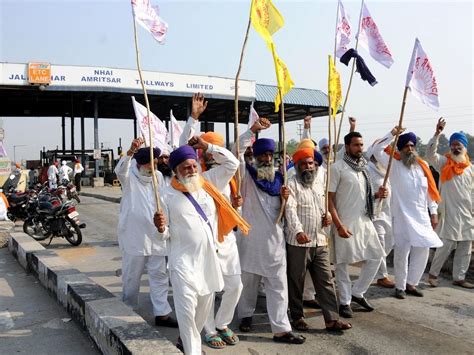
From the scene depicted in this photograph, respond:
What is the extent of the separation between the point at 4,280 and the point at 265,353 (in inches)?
151

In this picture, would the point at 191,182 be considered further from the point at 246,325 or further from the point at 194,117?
the point at 246,325

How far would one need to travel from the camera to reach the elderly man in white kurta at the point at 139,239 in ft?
13.3

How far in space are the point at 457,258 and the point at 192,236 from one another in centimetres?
382

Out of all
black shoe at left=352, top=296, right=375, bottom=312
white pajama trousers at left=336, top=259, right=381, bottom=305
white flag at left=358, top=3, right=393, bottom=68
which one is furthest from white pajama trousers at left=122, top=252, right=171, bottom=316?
white flag at left=358, top=3, right=393, bottom=68

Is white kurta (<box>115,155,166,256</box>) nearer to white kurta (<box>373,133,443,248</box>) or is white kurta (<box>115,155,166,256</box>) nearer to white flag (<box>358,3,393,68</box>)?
white kurta (<box>373,133,443,248</box>)

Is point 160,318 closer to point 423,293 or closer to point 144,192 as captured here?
point 144,192

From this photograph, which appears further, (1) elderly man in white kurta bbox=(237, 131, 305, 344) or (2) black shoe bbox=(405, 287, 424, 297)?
(2) black shoe bbox=(405, 287, 424, 297)

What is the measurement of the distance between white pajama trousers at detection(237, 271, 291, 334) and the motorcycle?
16.7ft

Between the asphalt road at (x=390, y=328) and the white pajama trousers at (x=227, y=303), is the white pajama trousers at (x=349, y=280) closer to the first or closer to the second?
the asphalt road at (x=390, y=328)

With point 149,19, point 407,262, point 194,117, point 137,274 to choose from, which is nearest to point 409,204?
point 407,262

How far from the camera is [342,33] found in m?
4.92

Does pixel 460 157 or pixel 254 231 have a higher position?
pixel 460 157

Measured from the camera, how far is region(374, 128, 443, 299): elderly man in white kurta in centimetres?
490

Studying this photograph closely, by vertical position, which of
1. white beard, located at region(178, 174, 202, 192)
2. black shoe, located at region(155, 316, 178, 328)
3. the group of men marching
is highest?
white beard, located at region(178, 174, 202, 192)
